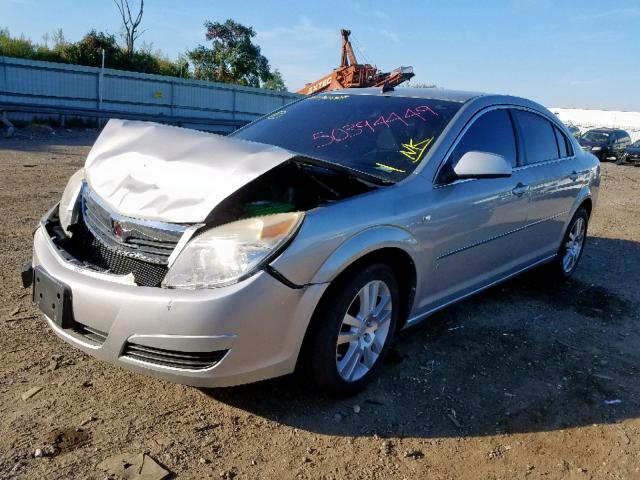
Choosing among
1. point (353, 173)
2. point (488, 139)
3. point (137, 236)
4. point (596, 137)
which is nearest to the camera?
point (137, 236)

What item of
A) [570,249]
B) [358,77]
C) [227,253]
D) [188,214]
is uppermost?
[358,77]

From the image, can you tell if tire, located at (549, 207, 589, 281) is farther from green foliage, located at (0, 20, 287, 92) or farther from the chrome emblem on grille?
green foliage, located at (0, 20, 287, 92)

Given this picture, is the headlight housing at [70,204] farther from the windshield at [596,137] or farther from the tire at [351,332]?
the windshield at [596,137]

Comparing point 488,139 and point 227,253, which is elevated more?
point 488,139

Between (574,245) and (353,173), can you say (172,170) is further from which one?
(574,245)

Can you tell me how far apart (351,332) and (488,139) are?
1842mm

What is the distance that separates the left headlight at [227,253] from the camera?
2326mm

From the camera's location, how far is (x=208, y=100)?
82.4 ft

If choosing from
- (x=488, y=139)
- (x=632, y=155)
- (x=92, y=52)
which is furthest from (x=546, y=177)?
(x=92, y=52)

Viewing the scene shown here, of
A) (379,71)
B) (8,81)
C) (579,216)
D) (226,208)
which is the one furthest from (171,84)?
(226,208)

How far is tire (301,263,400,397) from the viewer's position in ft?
8.64

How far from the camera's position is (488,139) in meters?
3.85

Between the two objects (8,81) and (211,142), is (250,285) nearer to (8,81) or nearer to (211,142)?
(211,142)

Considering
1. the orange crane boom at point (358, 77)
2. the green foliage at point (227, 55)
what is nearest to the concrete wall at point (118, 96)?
the orange crane boom at point (358, 77)
